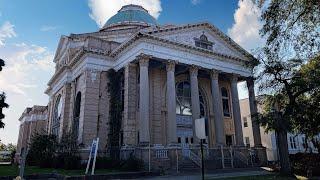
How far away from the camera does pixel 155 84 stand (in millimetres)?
30500

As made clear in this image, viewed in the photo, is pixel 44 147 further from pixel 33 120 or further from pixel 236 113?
pixel 33 120

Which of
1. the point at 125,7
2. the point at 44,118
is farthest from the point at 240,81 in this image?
the point at 44,118

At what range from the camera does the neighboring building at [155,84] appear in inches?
1036

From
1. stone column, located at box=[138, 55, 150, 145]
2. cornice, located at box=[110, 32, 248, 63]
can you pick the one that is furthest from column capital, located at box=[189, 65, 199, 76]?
stone column, located at box=[138, 55, 150, 145]

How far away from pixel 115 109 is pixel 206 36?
12.6 metres

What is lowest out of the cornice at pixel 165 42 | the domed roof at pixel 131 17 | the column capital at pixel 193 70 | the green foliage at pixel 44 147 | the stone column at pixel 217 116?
the green foliage at pixel 44 147

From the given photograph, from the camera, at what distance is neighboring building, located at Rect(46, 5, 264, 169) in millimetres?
26308

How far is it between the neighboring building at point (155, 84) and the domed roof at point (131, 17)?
7.19 meters

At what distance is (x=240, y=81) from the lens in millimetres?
35531

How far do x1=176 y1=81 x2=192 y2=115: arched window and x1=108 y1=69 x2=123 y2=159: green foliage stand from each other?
6.31m

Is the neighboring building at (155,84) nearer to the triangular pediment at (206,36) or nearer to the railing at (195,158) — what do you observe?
the triangular pediment at (206,36)

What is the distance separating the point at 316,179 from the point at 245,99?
3020 centimetres

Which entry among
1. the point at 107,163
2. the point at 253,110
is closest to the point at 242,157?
the point at 253,110

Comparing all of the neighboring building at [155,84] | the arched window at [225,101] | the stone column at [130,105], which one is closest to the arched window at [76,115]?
the neighboring building at [155,84]
